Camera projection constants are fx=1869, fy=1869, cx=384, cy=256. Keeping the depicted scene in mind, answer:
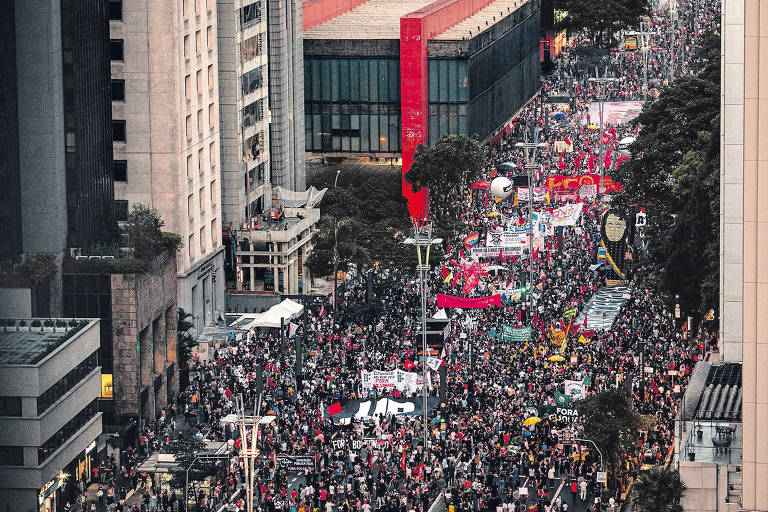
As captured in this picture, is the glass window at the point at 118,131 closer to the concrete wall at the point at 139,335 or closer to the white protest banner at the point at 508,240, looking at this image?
the concrete wall at the point at 139,335

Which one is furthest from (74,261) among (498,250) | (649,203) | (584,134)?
(584,134)

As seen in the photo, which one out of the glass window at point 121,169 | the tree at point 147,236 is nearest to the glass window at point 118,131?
the glass window at point 121,169

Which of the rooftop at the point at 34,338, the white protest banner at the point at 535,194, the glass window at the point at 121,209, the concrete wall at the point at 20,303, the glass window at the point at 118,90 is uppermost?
the glass window at the point at 118,90

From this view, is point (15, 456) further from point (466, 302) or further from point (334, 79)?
point (334, 79)

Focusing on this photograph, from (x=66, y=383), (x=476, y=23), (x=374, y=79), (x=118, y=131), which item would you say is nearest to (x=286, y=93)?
(x=374, y=79)

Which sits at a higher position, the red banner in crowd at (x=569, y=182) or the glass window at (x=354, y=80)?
the glass window at (x=354, y=80)

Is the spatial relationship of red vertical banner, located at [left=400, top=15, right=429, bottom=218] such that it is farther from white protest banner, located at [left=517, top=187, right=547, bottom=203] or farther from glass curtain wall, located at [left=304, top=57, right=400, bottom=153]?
white protest banner, located at [left=517, top=187, right=547, bottom=203]

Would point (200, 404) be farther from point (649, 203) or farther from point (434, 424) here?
point (649, 203)

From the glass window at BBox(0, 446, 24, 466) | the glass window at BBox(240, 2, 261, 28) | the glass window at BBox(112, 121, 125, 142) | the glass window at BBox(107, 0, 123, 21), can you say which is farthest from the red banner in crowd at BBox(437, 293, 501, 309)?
the glass window at BBox(240, 2, 261, 28)
